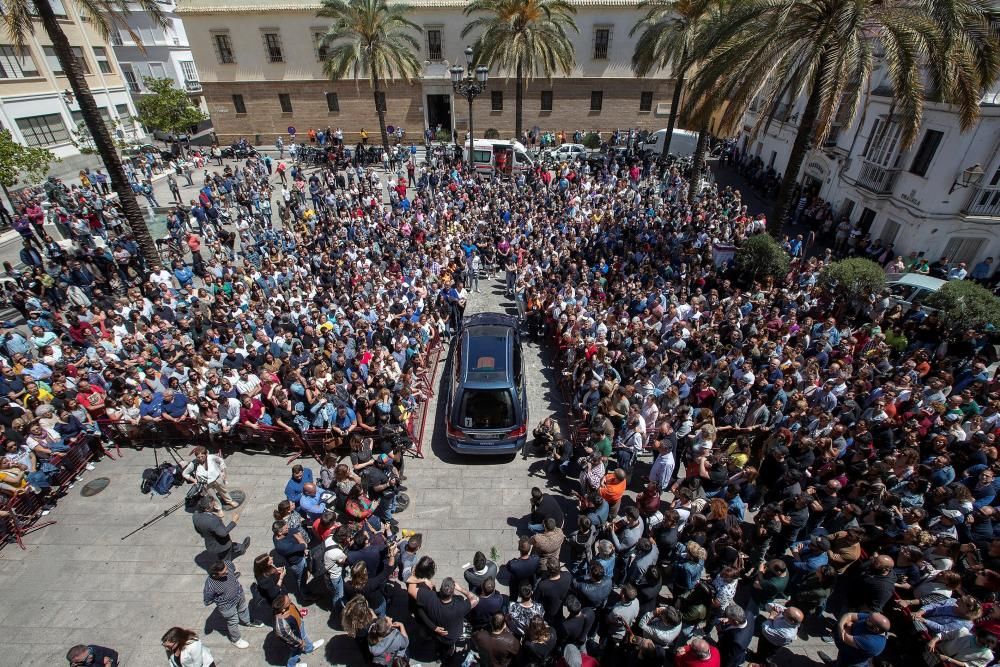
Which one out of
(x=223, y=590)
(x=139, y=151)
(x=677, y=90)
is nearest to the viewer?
(x=223, y=590)

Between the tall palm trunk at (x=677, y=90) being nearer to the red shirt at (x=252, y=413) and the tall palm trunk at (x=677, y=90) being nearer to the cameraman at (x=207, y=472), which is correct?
the red shirt at (x=252, y=413)

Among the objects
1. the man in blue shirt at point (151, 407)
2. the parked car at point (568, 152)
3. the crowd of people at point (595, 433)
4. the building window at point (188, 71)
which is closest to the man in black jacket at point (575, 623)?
the crowd of people at point (595, 433)

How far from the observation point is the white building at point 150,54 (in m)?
50.5

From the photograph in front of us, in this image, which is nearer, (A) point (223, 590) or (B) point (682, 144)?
(A) point (223, 590)

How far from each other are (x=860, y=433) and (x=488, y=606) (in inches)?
266

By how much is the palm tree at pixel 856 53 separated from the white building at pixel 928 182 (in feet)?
10.5

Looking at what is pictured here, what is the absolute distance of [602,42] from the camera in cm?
3650

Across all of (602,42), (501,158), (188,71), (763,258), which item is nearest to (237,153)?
(501,158)

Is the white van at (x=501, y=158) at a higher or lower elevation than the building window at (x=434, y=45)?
lower

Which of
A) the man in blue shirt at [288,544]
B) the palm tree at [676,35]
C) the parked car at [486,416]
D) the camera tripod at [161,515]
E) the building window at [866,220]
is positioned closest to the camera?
the man in blue shirt at [288,544]

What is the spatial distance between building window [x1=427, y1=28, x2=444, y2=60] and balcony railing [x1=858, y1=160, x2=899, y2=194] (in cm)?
2991

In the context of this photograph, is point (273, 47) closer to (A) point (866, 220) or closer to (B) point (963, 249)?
(A) point (866, 220)

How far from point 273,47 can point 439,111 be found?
1318cm

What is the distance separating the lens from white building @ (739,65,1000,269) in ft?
53.6
